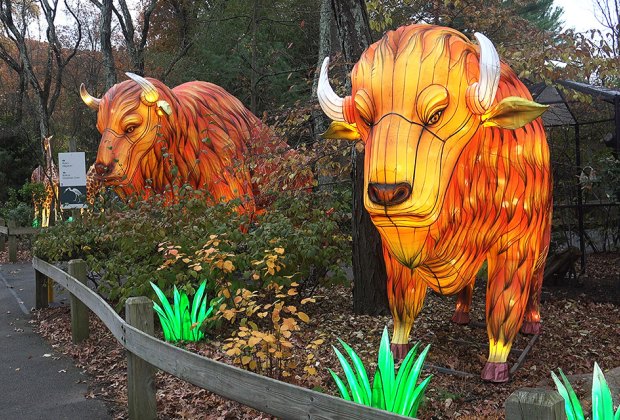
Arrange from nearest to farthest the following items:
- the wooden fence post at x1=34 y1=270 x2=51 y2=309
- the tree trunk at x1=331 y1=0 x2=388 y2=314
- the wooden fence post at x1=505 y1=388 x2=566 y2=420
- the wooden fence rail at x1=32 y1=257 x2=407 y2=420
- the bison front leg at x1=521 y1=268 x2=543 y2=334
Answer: the wooden fence post at x1=505 y1=388 x2=566 y2=420 → the wooden fence rail at x1=32 y1=257 x2=407 y2=420 → the bison front leg at x1=521 y1=268 x2=543 y2=334 → the tree trunk at x1=331 y1=0 x2=388 y2=314 → the wooden fence post at x1=34 y1=270 x2=51 y2=309

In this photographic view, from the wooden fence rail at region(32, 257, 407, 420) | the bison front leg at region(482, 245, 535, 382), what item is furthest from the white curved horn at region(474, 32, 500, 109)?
the wooden fence rail at region(32, 257, 407, 420)

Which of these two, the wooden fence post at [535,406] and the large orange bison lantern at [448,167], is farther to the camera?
the large orange bison lantern at [448,167]

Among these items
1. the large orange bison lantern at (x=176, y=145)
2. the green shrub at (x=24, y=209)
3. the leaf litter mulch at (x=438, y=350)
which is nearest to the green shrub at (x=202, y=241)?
the large orange bison lantern at (x=176, y=145)

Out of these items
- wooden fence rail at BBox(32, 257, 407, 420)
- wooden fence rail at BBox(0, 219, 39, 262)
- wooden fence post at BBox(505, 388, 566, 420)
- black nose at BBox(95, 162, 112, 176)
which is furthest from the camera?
wooden fence rail at BBox(0, 219, 39, 262)

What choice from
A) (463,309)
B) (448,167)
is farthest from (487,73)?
(463,309)

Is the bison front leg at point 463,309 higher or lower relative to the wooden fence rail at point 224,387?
lower

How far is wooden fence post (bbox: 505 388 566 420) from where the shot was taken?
175cm

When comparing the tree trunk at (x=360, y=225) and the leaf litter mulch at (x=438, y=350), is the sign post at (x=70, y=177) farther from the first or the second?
the tree trunk at (x=360, y=225)

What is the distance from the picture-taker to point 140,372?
12.6ft

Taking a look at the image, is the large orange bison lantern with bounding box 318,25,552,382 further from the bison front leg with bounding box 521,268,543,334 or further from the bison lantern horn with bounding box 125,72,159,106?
the bison lantern horn with bounding box 125,72,159,106

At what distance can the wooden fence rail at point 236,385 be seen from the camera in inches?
92.0

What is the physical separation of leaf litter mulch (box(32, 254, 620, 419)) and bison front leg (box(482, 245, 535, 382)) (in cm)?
19

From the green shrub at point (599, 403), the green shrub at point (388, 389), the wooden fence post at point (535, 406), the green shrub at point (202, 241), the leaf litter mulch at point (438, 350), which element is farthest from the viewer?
the green shrub at point (202, 241)

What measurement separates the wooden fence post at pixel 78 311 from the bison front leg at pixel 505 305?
4.22 meters
